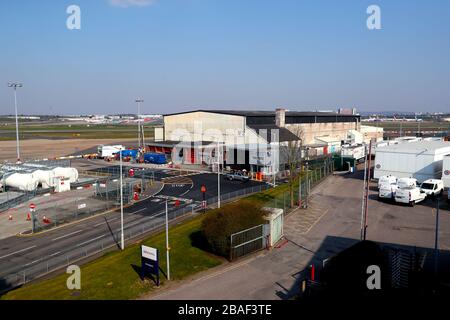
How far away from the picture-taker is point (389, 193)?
3797 centimetres

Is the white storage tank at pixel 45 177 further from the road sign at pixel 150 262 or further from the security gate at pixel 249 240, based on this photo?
the security gate at pixel 249 240

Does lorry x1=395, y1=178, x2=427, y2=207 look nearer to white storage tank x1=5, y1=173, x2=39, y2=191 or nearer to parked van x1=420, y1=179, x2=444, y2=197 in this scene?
parked van x1=420, y1=179, x2=444, y2=197

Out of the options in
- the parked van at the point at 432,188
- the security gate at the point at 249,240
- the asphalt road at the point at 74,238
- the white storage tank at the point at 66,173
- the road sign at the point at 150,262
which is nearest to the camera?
the road sign at the point at 150,262

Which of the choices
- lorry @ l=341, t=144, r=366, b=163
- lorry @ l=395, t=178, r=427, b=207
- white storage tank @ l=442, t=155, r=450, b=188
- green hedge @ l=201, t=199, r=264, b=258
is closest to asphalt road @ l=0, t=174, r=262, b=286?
green hedge @ l=201, t=199, r=264, b=258

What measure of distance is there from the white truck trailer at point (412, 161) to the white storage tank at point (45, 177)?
40319mm

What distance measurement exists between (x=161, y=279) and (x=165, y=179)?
118ft

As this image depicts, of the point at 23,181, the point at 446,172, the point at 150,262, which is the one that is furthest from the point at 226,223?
the point at 23,181

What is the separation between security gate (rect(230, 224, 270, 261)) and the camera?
22.4 meters

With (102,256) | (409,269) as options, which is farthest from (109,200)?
(409,269)

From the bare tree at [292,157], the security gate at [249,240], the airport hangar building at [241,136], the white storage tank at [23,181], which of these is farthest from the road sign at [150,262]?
the airport hangar building at [241,136]

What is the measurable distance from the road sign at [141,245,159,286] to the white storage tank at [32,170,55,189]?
33.0 m

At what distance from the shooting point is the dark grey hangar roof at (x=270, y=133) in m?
71.1

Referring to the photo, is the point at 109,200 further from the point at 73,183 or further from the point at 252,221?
the point at 252,221

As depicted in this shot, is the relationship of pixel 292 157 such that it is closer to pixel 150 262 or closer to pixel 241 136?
pixel 241 136
